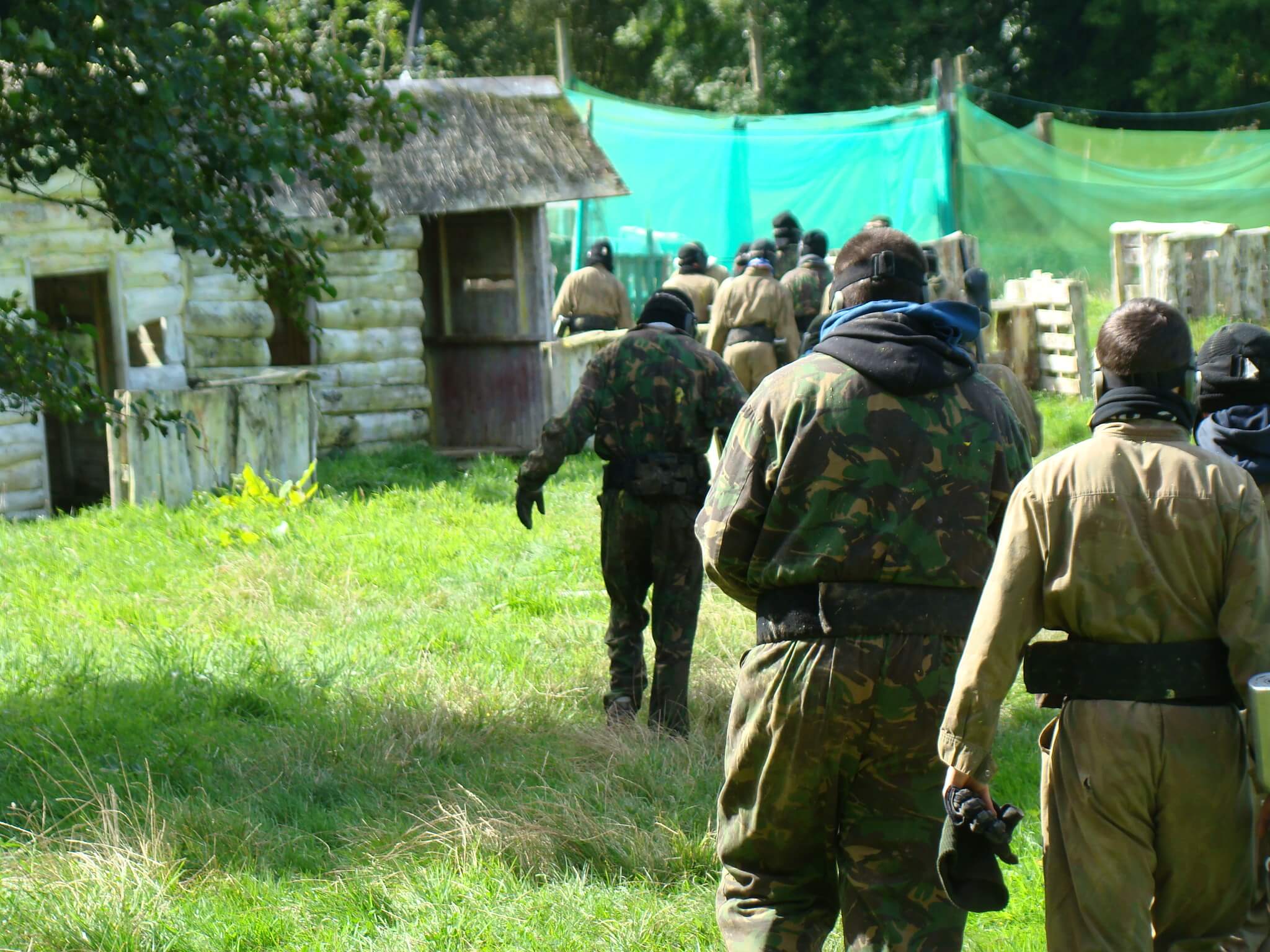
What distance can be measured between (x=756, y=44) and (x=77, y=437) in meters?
20.3

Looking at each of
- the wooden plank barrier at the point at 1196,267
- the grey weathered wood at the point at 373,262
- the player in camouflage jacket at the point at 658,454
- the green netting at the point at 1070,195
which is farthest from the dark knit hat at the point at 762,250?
the player in camouflage jacket at the point at 658,454

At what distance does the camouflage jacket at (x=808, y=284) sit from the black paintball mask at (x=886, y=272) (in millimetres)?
8792

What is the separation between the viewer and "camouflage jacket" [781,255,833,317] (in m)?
12.5

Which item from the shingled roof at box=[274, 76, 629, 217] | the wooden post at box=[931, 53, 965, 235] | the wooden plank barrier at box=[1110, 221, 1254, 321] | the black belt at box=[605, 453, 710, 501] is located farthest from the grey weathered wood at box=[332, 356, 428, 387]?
the black belt at box=[605, 453, 710, 501]

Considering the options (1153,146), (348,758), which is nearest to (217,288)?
(348,758)

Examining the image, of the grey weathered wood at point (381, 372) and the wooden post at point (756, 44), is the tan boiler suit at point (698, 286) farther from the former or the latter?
the wooden post at point (756, 44)

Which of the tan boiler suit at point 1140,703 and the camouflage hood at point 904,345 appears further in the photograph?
the camouflage hood at point 904,345

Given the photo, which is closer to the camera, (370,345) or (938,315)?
(938,315)

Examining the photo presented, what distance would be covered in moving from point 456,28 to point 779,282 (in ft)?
84.7

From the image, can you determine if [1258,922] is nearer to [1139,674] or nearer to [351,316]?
[1139,674]

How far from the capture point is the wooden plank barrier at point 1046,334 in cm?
1330

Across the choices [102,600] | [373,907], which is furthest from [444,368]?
[373,907]

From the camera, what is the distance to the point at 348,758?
18.5ft

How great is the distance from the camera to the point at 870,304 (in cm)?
359
